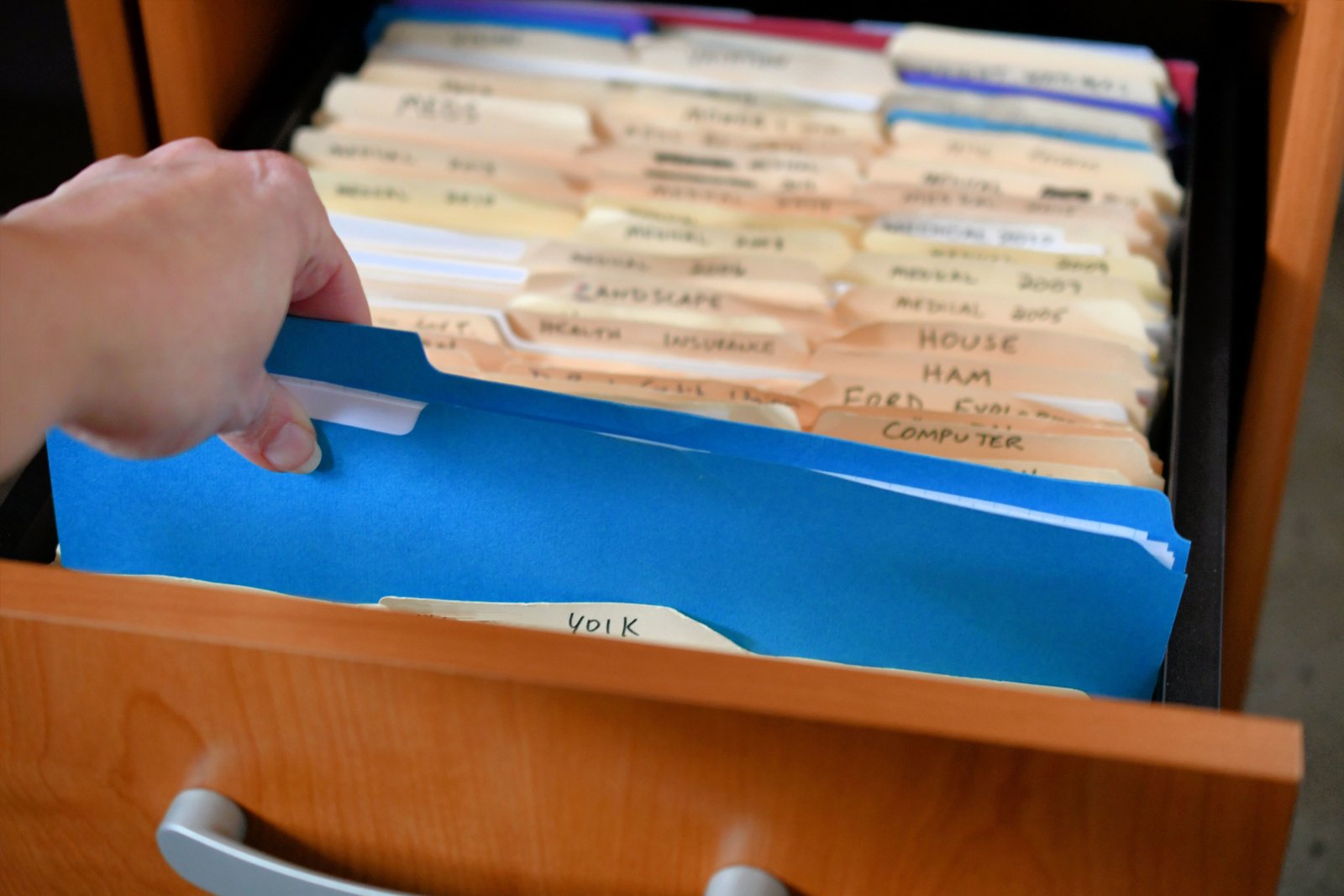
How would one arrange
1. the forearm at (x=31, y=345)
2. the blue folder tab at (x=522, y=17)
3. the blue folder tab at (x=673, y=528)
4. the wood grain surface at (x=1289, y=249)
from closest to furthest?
the forearm at (x=31, y=345), the blue folder tab at (x=673, y=528), the wood grain surface at (x=1289, y=249), the blue folder tab at (x=522, y=17)

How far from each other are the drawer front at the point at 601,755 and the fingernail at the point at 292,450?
3.2 inches

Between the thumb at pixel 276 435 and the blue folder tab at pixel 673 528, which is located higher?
the thumb at pixel 276 435

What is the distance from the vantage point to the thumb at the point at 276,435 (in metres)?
0.38

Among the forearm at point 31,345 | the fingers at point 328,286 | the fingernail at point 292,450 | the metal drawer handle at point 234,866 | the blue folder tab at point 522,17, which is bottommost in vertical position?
the metal drawer handle at point 234,866

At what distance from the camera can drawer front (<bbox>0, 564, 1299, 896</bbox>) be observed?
29 cm

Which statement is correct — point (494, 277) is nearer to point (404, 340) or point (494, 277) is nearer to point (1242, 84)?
point (404, 340)

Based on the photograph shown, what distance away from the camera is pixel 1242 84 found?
0.69 meters

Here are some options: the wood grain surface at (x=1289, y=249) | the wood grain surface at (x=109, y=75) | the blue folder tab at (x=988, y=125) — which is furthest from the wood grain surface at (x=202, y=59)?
the wood grain surface at (x=1289, y=249)

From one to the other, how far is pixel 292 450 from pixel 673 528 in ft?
0.40

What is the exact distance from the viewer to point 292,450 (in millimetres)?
389

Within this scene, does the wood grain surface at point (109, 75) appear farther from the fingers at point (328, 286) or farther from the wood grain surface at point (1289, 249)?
the wood grain surface at point (1289, 249)

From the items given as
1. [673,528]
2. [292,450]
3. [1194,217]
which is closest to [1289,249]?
[1194,217]

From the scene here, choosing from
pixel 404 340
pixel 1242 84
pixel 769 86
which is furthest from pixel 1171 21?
pixel 404 340

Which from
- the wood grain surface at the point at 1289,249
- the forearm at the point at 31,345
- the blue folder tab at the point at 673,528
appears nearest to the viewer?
the forearm at the point at 31,345
